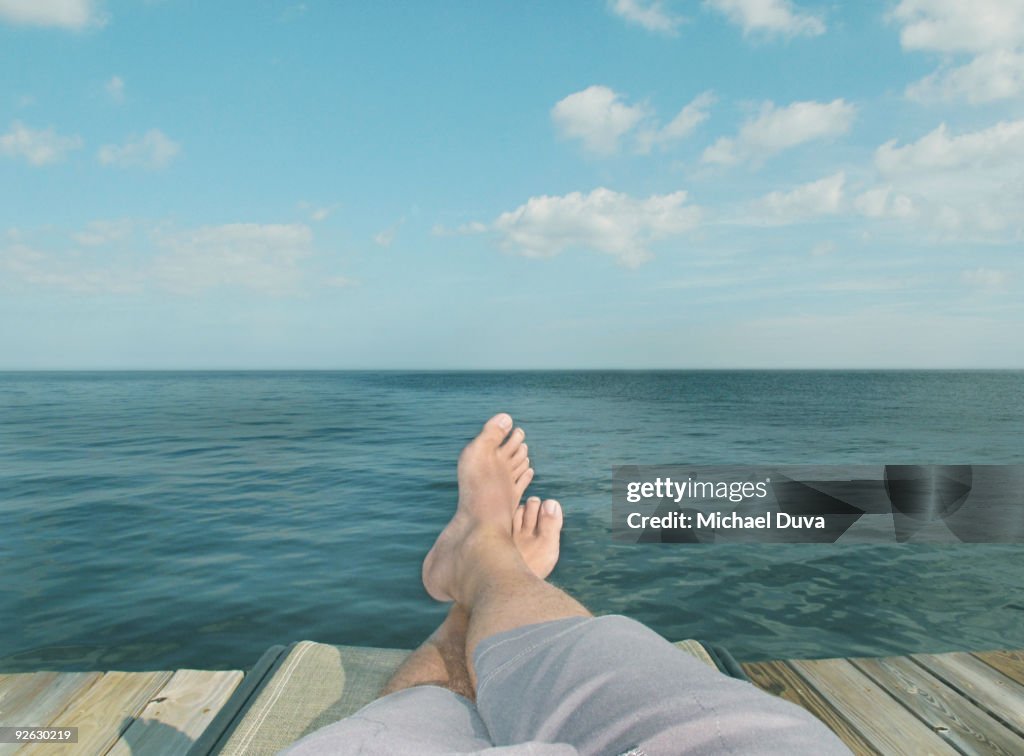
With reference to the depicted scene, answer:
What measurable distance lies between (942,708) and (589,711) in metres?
1.62

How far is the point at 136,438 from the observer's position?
11.1 meters

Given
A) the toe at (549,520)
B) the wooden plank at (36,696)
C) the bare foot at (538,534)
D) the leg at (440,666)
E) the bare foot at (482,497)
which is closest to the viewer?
the leg at (440,666)

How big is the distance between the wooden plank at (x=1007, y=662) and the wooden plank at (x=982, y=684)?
25 millimetres

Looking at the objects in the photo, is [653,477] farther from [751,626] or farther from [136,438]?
[136,438]

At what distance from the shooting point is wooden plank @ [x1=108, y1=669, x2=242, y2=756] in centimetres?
157

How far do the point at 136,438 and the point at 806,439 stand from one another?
44.7 feet

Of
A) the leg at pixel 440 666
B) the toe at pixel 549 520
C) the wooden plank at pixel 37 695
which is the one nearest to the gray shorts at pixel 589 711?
the leg at pixel 440 666

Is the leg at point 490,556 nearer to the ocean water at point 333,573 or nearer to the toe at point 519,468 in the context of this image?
the toe at point 519,468

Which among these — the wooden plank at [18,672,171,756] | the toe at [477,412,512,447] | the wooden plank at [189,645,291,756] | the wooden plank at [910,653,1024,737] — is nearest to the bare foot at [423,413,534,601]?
the toe at [477,412,512,447]

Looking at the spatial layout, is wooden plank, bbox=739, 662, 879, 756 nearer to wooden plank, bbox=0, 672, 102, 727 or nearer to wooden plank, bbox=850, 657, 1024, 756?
wooden plank, bbox=850, 657, 1024, 756

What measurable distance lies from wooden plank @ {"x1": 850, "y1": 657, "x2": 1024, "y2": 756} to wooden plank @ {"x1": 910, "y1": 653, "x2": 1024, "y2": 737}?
32 millimetres

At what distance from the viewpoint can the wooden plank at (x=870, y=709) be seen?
1.58 metres

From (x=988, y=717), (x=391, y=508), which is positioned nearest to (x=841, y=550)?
(x=988, y=717)

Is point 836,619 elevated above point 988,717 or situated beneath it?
situated beneath
